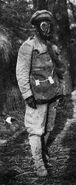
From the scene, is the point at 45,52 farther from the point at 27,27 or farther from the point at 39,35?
the point at 27,27

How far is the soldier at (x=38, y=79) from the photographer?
580 centimetres

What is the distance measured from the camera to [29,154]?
7.24 metres

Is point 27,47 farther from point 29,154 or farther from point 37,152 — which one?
point 29,154

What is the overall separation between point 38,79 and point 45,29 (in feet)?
2.19

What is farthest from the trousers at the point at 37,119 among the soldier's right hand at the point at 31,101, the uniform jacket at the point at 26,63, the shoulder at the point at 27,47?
the shoulder at the point at 27,47

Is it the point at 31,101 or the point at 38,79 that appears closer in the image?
the point at 31,101

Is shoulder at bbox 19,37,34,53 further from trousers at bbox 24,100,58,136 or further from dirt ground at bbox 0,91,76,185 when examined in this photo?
dirt ground at bbox 0,91,76,185

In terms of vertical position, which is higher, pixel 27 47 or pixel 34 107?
pixel 27 47

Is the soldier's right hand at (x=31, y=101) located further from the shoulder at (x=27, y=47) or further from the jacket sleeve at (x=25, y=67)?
the shoulder at (x=27, y=47)

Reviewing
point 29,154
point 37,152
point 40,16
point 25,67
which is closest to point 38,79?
point 25,67

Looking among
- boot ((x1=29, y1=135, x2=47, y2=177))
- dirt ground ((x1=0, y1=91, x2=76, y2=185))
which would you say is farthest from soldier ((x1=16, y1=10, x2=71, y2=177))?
dirt ground ((x1=0, y1=91, x2=76, y2=185))

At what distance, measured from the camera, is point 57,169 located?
6176 millimetres

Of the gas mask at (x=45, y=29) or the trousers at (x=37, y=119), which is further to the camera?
the trousers at (x=37, y=119)

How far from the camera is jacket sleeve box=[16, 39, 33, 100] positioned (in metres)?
5.76
